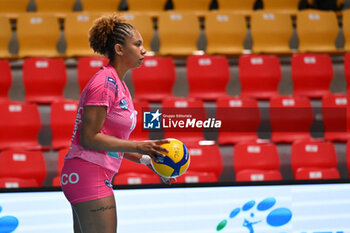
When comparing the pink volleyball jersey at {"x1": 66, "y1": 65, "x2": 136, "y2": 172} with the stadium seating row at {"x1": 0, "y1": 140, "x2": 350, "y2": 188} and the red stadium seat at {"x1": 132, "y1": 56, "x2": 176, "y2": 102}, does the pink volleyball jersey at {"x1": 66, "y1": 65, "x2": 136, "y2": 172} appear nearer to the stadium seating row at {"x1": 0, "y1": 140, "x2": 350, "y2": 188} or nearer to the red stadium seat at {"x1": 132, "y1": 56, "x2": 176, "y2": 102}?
the stadium seating row at {"x1": 0, "y1": 140, "x2": 350, "y2": 188}

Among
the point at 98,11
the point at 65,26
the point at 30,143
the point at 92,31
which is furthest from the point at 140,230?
the point at 98,11

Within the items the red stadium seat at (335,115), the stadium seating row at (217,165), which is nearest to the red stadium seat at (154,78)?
the stadium seating row at (217,165)

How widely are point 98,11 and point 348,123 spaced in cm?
275

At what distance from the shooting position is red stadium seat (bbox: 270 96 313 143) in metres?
3.91

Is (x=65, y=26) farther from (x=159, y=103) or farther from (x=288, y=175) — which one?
(x=288, y=175)

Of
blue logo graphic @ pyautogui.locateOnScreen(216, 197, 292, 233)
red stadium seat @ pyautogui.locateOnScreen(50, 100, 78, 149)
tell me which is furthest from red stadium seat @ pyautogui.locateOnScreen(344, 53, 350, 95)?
red stadium seat @ pyautogui.locateOnScreen(50, 100, 78, 149)

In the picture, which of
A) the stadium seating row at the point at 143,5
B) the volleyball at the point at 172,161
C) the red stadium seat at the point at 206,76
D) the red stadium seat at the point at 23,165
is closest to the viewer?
the volleyball at the point at 172,161

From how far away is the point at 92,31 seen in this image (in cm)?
171

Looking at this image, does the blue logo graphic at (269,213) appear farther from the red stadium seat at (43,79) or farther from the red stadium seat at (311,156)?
the red stadium seat at (43,79)

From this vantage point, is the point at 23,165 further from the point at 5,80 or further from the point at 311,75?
the point at 311,75

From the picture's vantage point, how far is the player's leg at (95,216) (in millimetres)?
1595

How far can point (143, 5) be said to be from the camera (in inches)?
201

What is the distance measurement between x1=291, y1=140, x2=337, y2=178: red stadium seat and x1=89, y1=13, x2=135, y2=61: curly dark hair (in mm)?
2173

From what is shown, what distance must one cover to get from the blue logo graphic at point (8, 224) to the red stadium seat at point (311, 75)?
2.86 meters
